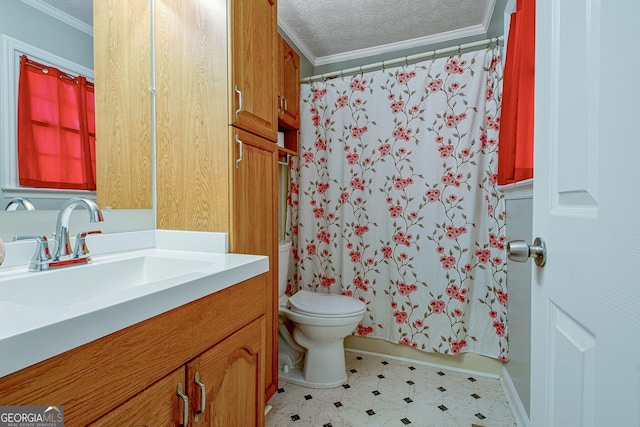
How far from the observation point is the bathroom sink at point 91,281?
74 centimetres

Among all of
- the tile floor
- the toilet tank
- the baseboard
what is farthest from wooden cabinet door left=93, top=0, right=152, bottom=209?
the baseboard

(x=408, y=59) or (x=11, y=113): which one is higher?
(x=408, y=59)

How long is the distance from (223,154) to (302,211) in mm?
1128

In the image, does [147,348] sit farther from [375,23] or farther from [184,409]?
[375,23]

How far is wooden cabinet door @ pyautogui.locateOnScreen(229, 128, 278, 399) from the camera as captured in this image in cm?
121

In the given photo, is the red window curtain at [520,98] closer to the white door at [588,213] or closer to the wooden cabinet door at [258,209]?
the white door at [588,213]

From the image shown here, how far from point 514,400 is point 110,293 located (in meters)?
1.87

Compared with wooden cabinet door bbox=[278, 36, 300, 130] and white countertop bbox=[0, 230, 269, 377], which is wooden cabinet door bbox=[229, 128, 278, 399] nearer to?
white countertop bbox=[0, 230, 269, 377]

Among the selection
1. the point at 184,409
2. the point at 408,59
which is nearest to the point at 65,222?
the point at 184,409

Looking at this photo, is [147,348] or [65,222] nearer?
[147,348]

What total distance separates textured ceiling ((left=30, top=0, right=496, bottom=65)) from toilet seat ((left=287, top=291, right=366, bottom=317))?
1.89 m

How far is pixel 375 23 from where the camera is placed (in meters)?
2.09

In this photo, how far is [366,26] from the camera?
2.12 m

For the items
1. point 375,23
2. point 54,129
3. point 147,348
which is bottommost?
point 147,348
